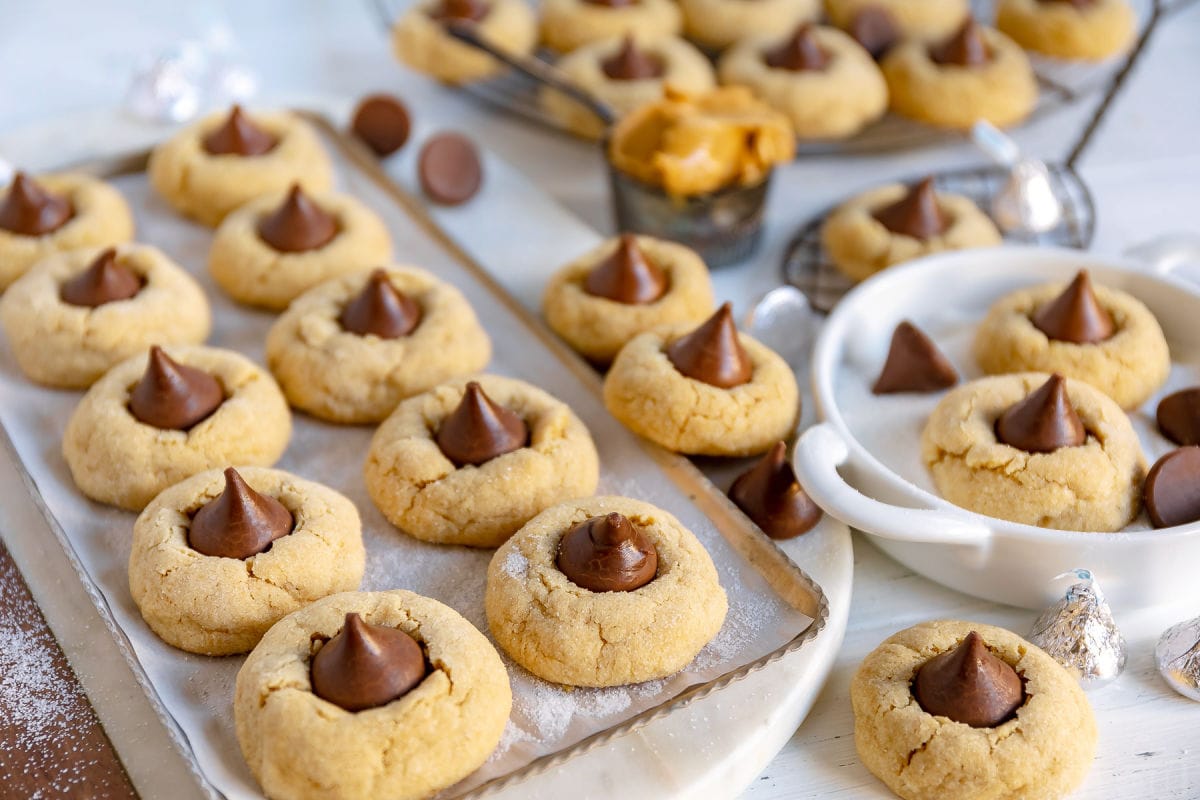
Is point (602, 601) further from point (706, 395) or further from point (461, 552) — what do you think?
point (706, 395)

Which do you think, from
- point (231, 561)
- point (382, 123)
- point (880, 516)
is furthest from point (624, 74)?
point (231, 561)

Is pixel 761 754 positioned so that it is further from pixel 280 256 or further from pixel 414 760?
pixel 280 256

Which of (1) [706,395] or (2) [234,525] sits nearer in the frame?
(2) [234,525]

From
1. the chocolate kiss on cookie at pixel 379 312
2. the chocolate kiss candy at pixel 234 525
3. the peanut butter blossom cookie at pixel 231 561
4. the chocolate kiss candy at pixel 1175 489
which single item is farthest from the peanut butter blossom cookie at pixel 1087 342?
the chocolate kiss candy at pixel 234 525

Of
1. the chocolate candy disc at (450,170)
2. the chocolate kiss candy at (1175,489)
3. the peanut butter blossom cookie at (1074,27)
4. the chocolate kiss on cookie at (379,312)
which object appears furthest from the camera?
the peanut butter blossom cookie at (1074,27)

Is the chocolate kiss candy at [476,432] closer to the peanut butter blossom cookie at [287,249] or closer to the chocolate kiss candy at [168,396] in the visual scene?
the chocolate kiss candy at [168,396]
